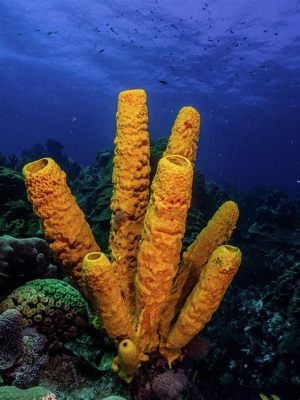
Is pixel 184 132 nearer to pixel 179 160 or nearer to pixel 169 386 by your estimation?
pixel 179 160

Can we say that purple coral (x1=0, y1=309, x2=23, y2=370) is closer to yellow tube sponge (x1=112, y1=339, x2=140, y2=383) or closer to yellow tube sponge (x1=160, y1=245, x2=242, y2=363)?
yellow tube sponge (x1=112, y1=339, x2=140, y2=383)

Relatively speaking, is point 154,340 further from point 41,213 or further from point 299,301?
point 299,301

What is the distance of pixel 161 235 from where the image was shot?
2.04 metres

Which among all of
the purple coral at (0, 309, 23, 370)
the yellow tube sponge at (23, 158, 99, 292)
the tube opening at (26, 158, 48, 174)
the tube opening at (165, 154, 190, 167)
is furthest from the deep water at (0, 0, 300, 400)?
the tube opening at (165, 154, 190, 167)

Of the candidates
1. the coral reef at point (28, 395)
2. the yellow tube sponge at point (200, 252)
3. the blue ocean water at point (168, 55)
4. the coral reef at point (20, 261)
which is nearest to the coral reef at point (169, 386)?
the yellow tube sponge at point (200, 252)

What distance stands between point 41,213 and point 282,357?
4.17 m

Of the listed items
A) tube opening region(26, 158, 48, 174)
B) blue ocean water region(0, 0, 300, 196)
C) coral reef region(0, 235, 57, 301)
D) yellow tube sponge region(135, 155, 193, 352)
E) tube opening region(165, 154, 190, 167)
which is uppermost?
blue ocean water region(0, 0, 300, 196)

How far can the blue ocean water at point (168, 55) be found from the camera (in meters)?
25.8

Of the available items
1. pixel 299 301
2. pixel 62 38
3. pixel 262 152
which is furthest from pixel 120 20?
pixel 262 152

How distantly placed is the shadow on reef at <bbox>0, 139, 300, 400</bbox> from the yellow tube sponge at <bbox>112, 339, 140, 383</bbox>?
0.09 meters

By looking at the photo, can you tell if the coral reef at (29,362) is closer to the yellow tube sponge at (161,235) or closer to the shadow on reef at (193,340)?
the shadow on reef at (193,340)

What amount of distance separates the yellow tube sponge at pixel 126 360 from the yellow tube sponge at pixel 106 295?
0.13m

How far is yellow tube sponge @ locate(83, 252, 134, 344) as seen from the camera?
195 cm

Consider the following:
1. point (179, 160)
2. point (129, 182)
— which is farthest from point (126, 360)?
point (179, 160)
